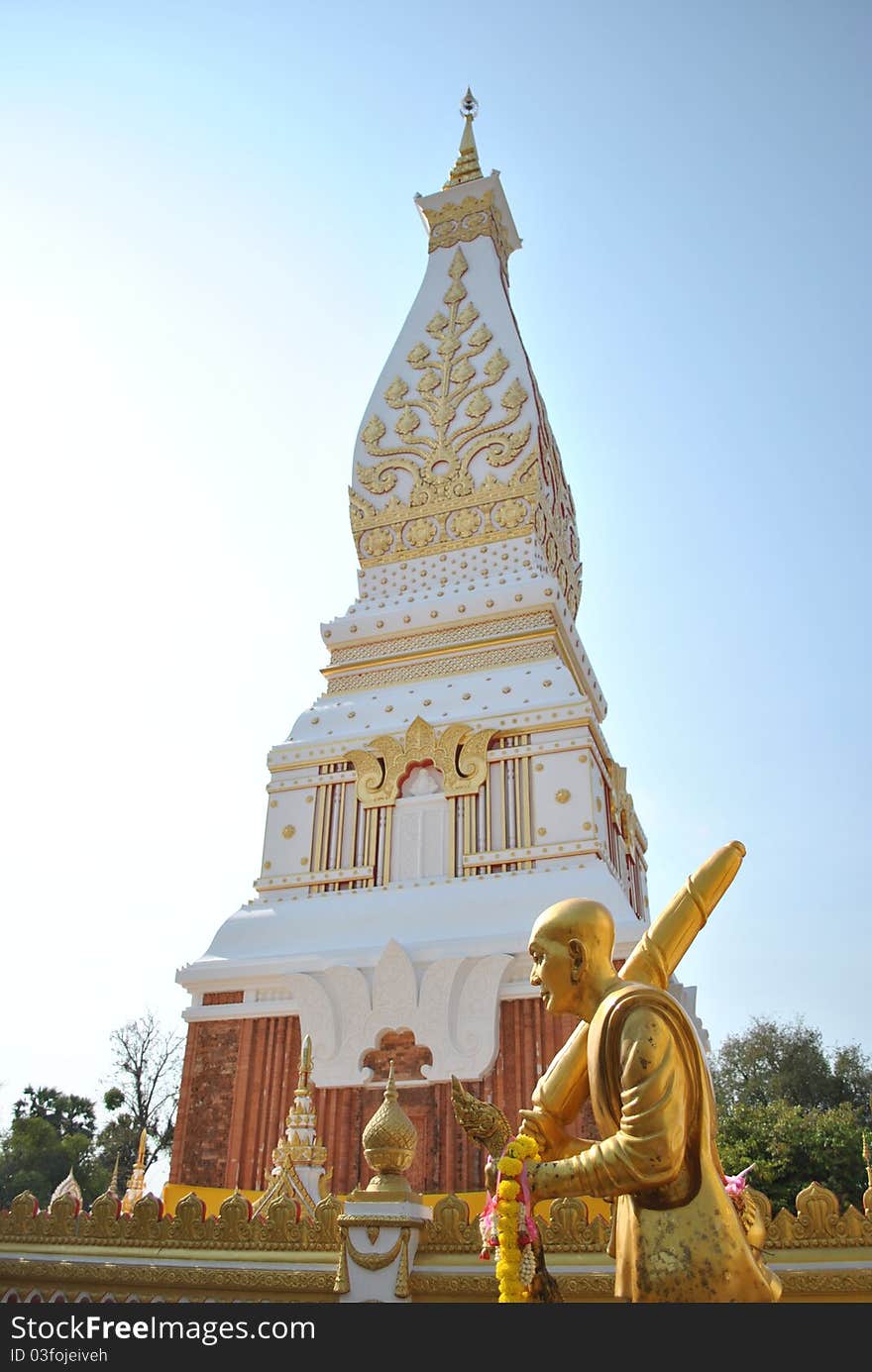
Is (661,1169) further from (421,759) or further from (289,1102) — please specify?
(421,759)

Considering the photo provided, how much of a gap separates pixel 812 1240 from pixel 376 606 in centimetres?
1105

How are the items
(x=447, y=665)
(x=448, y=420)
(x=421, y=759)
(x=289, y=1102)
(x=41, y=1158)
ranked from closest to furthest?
(x=289, y=1102)
(x=421, y=759)
(x=447, y=665)
(x=448, y=420)
(x=41, y=1158)

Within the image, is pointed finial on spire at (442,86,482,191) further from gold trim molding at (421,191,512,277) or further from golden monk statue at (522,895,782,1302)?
golden monk statue at (522,895,782,1302)

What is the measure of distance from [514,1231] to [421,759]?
9.27m

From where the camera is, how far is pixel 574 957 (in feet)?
11.6

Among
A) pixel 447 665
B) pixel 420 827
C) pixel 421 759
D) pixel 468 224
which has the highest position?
pixel 468 224

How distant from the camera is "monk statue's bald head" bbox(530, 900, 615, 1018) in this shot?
3510 millimetres

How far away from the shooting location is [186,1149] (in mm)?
10289

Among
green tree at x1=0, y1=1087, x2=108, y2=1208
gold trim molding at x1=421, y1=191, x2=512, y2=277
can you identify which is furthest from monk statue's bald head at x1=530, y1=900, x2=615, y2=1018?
green tree at x1=0, y1=1087, x2=108, y2=1208

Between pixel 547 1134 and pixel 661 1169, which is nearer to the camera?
pixel 661 1169

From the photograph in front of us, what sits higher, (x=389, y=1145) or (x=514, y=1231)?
(x=389, y=1145)

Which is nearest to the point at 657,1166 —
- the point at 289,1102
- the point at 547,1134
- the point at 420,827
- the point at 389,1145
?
the point at 547,1134

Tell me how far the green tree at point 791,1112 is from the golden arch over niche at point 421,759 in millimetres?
5969
